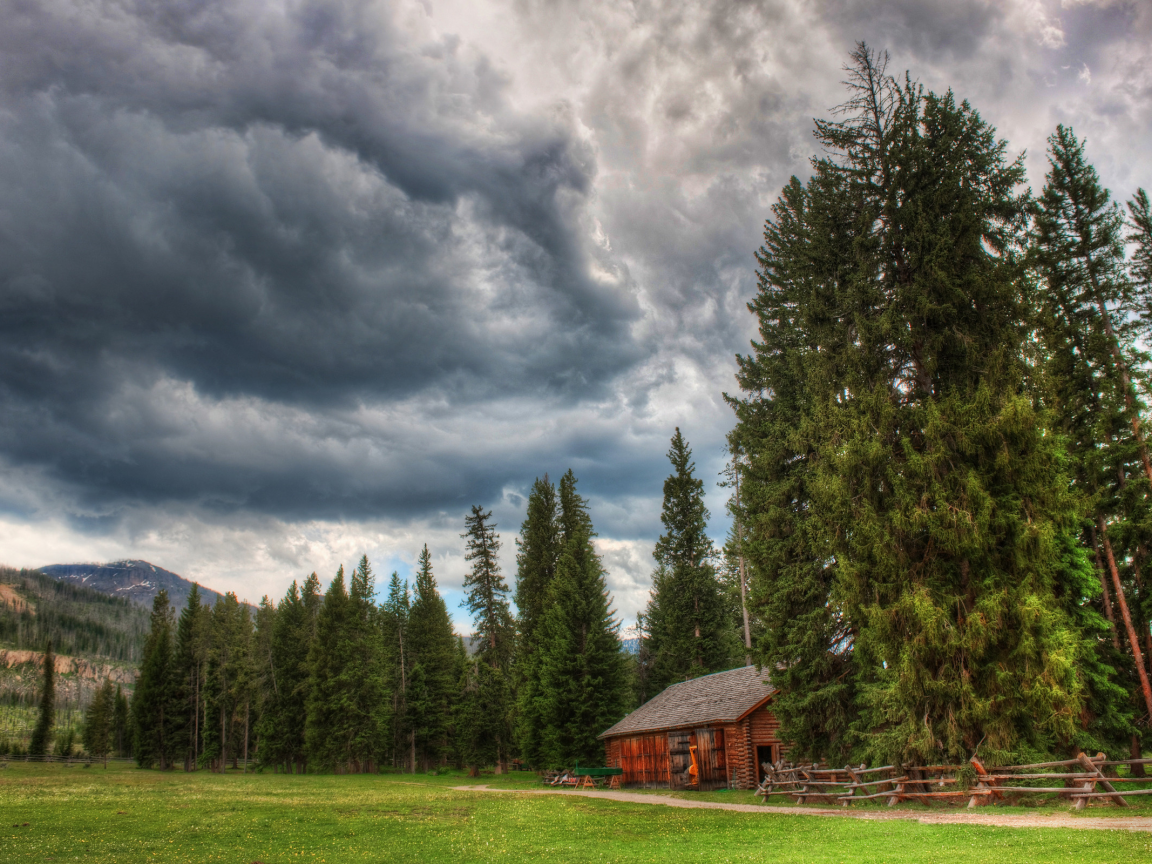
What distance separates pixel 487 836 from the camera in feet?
49.5

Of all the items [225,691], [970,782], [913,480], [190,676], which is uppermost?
[913,480]

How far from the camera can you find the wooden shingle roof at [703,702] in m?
30.7

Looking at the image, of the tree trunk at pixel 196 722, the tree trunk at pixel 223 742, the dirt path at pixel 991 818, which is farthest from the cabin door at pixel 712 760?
the tree trunk at pixel 196 722

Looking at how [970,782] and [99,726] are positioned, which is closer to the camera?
[970,782]

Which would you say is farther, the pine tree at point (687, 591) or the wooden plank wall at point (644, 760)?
the pine tree at point (687, 591)

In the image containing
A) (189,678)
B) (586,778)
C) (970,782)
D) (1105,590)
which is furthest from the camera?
(189,678)

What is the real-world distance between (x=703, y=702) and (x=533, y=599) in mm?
19606

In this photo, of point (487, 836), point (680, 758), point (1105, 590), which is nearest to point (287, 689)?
point (680, 758)

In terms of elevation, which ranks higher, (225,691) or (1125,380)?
(1125,380)

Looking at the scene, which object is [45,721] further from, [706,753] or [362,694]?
[706,753]

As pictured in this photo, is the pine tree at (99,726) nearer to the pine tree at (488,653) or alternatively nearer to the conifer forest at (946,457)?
the pine tree at (488,653)

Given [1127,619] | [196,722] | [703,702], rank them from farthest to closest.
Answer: [196,722] < [703,702] < [1127,619]

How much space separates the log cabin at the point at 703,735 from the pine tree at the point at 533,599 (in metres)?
6.53

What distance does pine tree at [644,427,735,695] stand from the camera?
45.7 m
